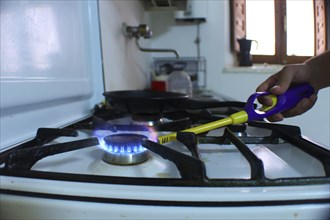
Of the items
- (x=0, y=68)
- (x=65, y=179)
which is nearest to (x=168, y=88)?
(x=0, y=68)

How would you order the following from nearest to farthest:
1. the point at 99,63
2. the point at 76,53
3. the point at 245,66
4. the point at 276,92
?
the point at 276,92
the point at 76,53
the point at 99,63
the point at 245,66

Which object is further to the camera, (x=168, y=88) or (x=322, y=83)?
(x=168, y=88)

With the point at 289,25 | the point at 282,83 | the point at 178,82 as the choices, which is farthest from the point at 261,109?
the point at 178,82

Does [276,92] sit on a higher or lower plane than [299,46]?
lower

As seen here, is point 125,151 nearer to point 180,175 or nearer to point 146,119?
point 180,175

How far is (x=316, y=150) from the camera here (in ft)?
1.30

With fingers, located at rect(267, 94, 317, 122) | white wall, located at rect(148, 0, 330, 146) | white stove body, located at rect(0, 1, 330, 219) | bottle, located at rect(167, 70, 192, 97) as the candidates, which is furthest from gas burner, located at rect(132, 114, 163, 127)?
white wall, located at rect(148, 0, 330, 146)

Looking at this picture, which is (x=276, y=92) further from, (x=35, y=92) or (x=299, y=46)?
(x=299, y=46)

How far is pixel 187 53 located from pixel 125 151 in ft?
5.25

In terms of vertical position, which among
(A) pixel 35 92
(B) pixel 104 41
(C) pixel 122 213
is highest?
(B) pixel 104 41

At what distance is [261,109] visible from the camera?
527mm

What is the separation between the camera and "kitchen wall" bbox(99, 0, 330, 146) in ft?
3.44

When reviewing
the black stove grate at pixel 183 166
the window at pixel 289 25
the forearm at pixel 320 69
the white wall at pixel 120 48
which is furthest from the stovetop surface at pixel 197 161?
the window at pixel 289 25

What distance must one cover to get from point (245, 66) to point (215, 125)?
137 cm
